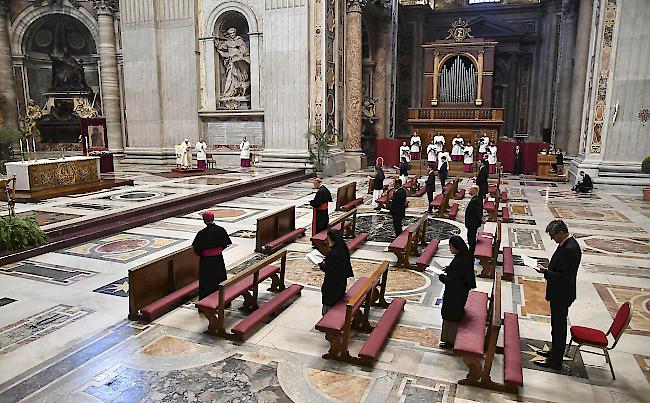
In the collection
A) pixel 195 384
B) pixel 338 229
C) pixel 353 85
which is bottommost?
pixel 195 384

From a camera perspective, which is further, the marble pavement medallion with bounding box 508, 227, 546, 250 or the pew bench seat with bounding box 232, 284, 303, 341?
the marble pavement medallion with bounding box 508, 227, 546, 250

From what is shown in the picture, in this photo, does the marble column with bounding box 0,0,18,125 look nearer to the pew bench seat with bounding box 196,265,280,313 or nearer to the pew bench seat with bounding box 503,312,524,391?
the pew bench seat with bounding box 196,265,280,313

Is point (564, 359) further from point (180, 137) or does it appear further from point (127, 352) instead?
point (180, 137)

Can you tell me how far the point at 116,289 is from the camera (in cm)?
684

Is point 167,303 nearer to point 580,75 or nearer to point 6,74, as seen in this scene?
point 580,75

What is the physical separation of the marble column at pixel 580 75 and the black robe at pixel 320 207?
49.9 feet

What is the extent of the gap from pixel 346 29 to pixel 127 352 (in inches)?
752

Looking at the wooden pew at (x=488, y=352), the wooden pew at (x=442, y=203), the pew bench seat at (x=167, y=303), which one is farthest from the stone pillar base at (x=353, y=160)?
the wooden pew at (x=488, y=352)

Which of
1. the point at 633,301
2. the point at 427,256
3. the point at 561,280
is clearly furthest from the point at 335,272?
the point at 633,301

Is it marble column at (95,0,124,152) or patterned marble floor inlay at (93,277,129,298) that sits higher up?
marble column at (95,0,124,152)

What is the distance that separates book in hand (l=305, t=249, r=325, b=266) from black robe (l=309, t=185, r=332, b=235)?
2.63 feet

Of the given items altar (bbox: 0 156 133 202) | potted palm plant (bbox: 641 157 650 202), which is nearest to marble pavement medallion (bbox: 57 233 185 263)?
altar (bbox: 0 156 133 202)

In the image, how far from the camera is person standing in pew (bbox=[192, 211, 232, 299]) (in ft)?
19.2

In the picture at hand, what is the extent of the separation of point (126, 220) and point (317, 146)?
9.82 metres
